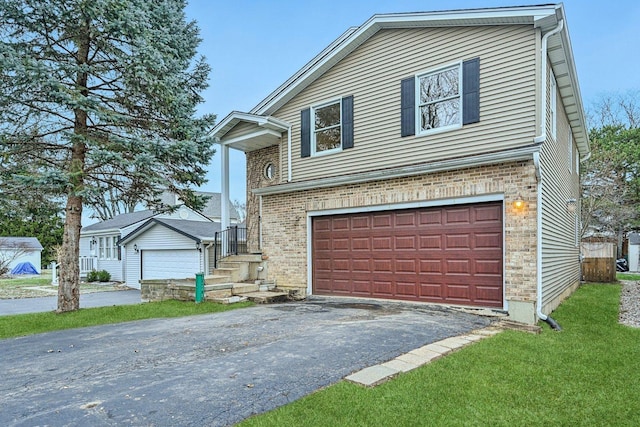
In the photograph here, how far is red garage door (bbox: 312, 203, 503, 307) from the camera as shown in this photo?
25.3 feet

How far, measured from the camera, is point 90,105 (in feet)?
27.0

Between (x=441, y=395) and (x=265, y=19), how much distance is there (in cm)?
2706

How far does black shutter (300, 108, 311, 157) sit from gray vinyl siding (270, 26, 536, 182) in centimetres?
16

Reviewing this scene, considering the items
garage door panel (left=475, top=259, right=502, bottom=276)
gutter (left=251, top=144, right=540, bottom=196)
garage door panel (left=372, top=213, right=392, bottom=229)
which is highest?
gutter (left=251, top=144, right=540, bottom=196)

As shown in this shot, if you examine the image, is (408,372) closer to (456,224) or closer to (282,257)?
(456,224)

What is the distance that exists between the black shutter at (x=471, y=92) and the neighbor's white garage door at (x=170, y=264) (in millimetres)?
12234

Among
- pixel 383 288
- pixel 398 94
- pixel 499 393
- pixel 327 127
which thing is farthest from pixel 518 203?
pixel 327 127

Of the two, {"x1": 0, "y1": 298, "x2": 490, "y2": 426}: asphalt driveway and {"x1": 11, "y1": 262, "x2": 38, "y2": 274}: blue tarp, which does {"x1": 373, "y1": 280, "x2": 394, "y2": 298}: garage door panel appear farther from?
{"x1": 11, "y1": 262, "x2": 38, "y2": 274}: blue tarp

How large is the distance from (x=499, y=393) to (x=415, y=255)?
4943mm

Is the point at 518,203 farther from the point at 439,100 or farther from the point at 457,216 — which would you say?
the point at 439,100

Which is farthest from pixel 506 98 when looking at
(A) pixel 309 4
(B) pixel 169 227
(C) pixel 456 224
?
(A) pixel 309 4

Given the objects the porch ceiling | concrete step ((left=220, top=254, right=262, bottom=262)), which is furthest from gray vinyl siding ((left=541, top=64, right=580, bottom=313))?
concrete step ((left=220, top=254, right=262, bottom=262))

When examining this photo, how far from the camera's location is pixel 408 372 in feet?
14.2

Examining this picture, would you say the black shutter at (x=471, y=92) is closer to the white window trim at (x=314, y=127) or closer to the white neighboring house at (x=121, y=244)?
the white window trim at (x=314, y=127)
